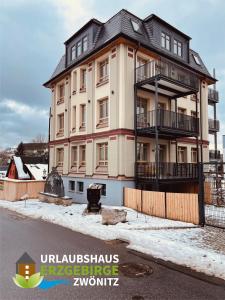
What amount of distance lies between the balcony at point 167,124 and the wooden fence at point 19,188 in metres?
9.82

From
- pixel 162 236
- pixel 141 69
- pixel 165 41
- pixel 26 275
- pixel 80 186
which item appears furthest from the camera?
pixel 80 186

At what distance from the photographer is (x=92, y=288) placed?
521cm

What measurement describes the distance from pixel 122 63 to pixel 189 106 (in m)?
7.93

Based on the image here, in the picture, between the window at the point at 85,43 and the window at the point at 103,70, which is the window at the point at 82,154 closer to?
the window at the point at 103,70

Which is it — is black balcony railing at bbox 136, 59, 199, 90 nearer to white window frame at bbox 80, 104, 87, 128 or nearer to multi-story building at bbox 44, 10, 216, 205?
multi-story building at bbox 44, 10, 216, 205

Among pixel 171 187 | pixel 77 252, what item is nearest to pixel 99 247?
pixel 77 252

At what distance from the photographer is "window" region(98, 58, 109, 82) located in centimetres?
1812

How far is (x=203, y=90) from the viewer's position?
885 inches

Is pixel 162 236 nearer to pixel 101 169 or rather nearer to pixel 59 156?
pixel 101 169

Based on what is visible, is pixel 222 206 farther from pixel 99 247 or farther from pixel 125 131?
pixel 125 131

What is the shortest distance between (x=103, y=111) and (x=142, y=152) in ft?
13.2

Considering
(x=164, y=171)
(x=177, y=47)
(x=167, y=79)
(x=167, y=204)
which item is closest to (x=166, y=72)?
(x=167, y=79)

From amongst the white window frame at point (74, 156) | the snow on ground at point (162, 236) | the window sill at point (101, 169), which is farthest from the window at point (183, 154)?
the snow on ground at point (162, 236)

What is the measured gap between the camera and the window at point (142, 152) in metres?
17.5
